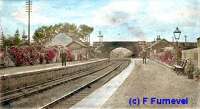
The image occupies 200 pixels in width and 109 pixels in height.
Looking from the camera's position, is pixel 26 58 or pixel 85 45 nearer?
pixel 26 58

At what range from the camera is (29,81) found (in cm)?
2430

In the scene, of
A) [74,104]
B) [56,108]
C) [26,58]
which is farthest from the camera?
[26,58]

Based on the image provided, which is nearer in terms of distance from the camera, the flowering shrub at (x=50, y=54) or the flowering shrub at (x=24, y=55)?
the flowering shrub at (x=24, y=55)

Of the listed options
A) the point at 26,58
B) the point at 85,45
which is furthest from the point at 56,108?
the point at 85,45

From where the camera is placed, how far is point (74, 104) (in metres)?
15.6

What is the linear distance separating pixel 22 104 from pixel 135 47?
11764cm

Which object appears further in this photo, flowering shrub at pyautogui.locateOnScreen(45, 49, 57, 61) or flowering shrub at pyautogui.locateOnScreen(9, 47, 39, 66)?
flowering shrub at pyautogui.locateOnScreen(45, 49, 57, 61)

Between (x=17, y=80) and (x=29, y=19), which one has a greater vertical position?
Answer: (x=29, y=19)

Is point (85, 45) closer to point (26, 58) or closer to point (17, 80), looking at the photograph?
point (26, 58)

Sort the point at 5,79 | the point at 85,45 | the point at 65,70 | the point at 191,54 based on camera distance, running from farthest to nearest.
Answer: the point at 85,45 < the point at 65,70 < the point at 191,54 < the point at 5,79

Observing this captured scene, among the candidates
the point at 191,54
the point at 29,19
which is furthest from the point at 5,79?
the point at 29,19

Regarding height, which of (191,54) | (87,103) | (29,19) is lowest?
(87,103)

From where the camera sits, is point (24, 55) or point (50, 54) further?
point (50, 54)

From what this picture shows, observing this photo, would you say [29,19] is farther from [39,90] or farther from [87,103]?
[87,103]
